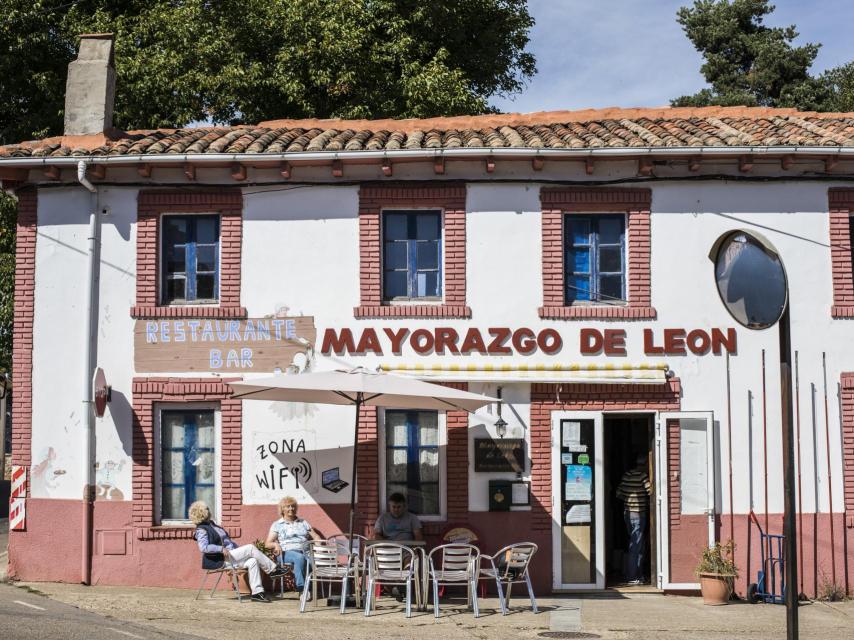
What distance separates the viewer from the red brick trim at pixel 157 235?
14398 millimetres

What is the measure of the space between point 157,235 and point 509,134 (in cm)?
465

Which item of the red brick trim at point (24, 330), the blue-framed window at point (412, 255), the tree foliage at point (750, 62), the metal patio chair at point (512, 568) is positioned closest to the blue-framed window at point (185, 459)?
the red brick trim at point (24, 330)

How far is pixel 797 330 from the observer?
1420 centimetres

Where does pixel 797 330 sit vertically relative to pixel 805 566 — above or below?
above

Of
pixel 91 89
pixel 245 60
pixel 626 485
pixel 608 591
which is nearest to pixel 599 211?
pixel 626 485

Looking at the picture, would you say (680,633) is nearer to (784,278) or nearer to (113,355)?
(784,278)

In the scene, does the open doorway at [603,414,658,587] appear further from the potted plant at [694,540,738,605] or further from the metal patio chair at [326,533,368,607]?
the metal patio chair at [326,533,368,607]

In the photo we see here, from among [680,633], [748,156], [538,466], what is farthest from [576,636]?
[748,156]

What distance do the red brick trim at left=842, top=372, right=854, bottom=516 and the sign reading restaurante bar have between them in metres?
1.45

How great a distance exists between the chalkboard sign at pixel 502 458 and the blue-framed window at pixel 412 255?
79.5 inches

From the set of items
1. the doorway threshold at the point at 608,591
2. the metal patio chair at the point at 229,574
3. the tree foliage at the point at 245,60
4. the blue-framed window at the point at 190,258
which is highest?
the tree foliage at the point at 245,60

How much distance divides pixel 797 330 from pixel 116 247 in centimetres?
850

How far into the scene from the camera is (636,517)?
1448 centimetres

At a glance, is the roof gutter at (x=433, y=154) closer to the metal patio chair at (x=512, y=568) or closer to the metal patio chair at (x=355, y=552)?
the metal patio chair at (x=355, y=552)
